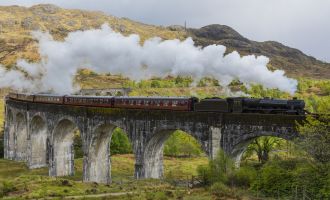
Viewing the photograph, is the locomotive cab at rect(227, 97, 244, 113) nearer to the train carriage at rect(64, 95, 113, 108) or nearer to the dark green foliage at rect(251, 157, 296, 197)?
the dark green foliage at rect(251, 157, 296, 197)

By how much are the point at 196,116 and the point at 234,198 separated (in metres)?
7.83

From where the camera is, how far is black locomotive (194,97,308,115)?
20500 mm

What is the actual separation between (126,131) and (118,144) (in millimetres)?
30878

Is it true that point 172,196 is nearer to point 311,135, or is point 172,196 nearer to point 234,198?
point 234,198

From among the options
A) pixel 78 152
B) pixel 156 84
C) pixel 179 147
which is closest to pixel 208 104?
pixel 179 147

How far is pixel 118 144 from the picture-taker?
57906 millimetres

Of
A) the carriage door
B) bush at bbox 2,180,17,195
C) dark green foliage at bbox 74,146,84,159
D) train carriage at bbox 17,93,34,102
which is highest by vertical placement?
train carriage at bbox 17,93,34,102

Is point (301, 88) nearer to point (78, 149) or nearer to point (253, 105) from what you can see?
point (78, 149)

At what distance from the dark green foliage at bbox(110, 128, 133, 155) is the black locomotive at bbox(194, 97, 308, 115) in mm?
37155

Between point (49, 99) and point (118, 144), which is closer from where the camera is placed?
point (49, 99)

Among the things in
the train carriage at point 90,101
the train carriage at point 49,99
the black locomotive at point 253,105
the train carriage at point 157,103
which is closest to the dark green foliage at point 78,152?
the train carriage at point 49,99

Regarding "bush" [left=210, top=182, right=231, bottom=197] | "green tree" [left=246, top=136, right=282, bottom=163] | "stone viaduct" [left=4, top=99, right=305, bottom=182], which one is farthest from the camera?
"green tree" [left=246, top=136, right=282, bottom=163]

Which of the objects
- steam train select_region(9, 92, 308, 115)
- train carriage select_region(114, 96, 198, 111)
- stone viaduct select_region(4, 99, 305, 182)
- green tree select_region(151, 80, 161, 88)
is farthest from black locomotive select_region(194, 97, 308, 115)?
green tree select_region(151, 80, 161, 88)

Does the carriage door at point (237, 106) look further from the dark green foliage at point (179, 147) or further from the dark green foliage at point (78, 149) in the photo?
the dark green foliage at point (78, 149)
